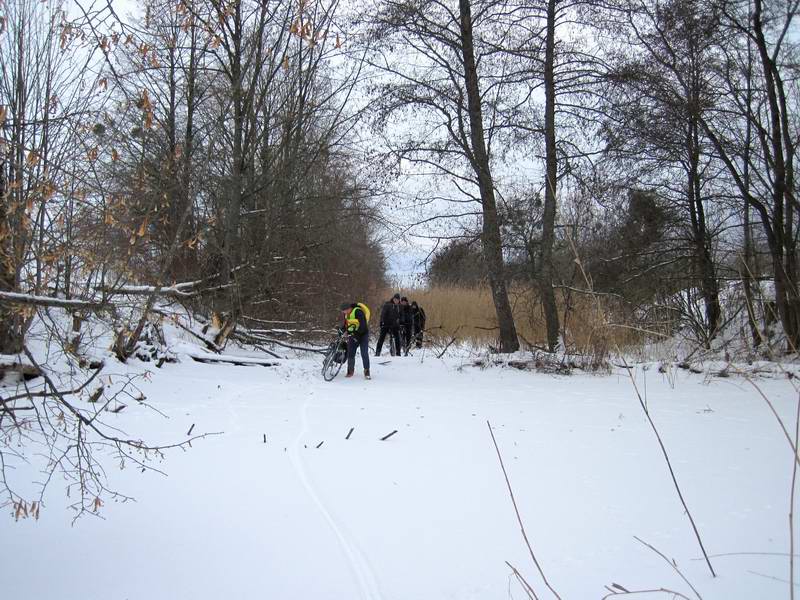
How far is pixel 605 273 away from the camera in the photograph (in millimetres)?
13102

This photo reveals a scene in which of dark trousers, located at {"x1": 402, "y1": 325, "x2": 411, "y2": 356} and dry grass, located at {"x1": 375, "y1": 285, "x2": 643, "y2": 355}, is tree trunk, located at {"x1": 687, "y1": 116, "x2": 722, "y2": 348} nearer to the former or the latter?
dry grass, located at {"x1": 375, "y1": 285, "x2": 643, "y2": 355}

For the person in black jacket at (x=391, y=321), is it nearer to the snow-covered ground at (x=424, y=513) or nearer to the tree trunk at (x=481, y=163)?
the tree trunk at (x=481, y=163)

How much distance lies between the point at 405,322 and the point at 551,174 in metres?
6.63

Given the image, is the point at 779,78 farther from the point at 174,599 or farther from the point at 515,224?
the point at 174,599

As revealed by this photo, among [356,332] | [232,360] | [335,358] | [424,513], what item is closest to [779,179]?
[356,332]

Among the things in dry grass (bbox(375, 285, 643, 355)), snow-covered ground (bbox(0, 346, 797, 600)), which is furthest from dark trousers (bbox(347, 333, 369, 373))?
snow-covered ground (bbox(0, 346, 797, 600))

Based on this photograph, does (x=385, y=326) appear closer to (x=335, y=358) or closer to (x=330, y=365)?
(x=335, y=358)

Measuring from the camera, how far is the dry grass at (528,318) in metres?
9.16

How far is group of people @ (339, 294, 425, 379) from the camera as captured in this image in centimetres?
1019

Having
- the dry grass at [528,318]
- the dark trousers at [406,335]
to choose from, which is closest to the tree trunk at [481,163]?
the dry grass at [528,318]

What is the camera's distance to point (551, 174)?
423 inches

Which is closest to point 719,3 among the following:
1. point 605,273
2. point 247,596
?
point 605,273

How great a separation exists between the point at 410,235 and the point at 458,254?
3.68 ft

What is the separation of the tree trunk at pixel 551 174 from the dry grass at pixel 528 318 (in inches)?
16.2
